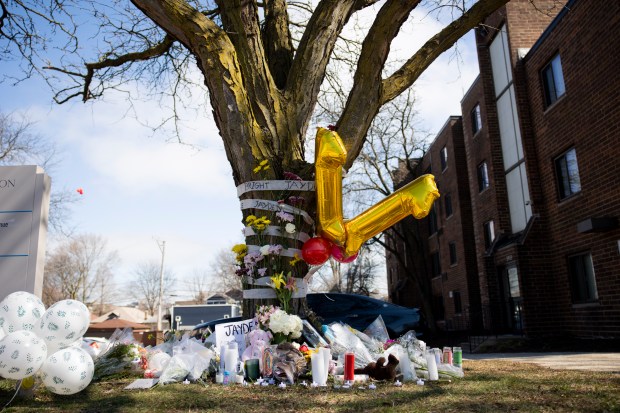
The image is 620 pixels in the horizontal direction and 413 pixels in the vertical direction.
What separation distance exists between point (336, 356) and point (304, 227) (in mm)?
A: 1510

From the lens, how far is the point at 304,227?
5867 mm

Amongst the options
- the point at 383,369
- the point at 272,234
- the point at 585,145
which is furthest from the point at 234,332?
the point at 585,145

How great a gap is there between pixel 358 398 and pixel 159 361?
2417mm

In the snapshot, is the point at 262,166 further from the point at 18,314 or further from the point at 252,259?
the point at 18,314

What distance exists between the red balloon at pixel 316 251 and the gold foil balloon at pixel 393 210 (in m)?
0.29

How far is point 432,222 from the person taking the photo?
2816 cm

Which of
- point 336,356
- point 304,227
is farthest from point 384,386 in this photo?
point 304,227

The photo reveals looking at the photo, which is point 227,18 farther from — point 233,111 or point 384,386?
point 384,386

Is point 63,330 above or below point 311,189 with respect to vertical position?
below

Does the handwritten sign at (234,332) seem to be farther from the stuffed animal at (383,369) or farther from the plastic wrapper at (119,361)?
the stuffed animal at (383,369)

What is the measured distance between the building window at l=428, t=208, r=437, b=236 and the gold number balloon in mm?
22338

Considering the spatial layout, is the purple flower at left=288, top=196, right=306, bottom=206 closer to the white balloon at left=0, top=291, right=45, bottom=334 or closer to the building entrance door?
the white balloon at left=0, top=291, right=45, bottom=334

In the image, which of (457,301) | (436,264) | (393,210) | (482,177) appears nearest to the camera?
(393,210)

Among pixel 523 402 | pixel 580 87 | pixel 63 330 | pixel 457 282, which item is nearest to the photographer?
pixel 523 402
